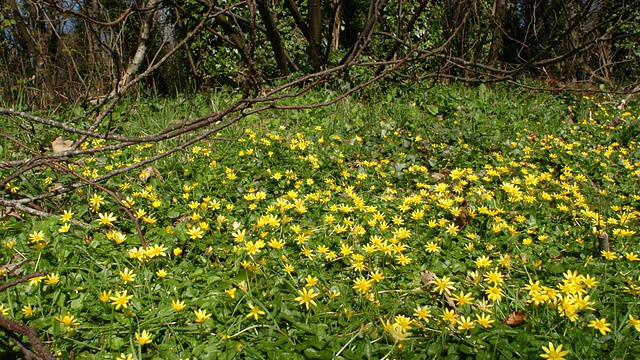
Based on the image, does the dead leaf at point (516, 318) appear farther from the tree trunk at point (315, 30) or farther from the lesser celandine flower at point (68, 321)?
the tree trunk at point (315, 30)

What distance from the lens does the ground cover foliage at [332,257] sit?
1651mm

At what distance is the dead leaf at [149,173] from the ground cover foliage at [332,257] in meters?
0.01

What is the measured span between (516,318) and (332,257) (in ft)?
2.87

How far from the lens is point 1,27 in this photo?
606 centimetres

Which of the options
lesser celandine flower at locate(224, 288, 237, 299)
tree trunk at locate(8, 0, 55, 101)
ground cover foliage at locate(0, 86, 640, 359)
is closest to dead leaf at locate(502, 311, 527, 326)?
ground cover foliage at locate(0, 86, 640, 359)

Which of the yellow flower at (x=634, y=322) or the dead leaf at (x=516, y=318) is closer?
the yellow flower at (x=634, y=322)

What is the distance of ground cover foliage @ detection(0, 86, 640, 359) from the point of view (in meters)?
1.65

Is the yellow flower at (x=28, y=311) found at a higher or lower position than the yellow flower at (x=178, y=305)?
higher

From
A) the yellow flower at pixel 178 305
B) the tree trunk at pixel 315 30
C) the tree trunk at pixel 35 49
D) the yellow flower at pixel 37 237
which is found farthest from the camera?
the tree trunk at pixel 315 30

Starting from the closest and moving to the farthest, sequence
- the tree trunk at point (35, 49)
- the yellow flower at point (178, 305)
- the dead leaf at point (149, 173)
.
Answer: the yellow flower at point (178, 305), the dead leaf at point (149, 173), the tree trunk at point (35, 49)

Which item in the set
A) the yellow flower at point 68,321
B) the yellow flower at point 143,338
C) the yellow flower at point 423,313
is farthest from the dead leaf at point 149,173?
the yellow flower at point 423,313

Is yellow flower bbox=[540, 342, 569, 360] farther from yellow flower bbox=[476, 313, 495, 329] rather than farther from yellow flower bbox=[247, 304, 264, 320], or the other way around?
yellow flower bbox=[247, 304, 264, 320]

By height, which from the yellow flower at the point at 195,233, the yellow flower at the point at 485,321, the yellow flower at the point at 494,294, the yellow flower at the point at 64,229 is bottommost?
the yellow flower at the point at 485,321

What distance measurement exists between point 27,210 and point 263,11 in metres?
4.17
